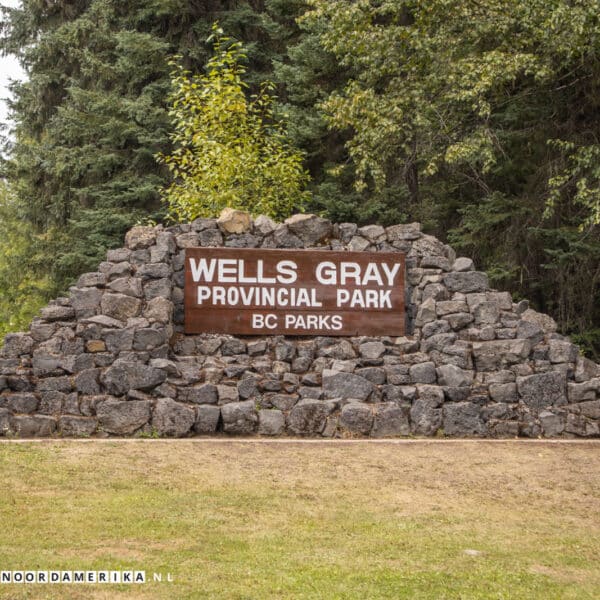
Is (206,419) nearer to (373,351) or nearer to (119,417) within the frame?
(119,417)

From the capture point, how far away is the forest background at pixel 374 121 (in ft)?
48.6

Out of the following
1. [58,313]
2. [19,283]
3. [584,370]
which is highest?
[19,283]

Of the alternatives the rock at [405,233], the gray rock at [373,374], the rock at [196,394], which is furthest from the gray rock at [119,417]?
the rock at [405,233]

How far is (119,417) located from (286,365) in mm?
2023

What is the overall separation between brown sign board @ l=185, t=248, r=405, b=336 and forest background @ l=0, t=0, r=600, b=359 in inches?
151

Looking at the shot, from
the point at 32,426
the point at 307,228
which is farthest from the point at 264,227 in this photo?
the point at 32,426

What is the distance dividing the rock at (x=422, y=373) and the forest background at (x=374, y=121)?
13.1ft

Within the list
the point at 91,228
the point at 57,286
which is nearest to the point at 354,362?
the point at 91,228

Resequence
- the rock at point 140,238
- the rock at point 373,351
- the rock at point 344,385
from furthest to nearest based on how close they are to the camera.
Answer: the rock at point 140,238 → the rock at point 373,351 → the rock at point 344,385

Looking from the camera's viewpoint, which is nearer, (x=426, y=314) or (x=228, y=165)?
(x=426, y=314)

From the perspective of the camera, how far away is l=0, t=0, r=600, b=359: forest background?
48.6 feet

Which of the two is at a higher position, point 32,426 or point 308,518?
point 32,426

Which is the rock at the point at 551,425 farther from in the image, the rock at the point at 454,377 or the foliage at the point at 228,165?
the foliage at the point at 228,165

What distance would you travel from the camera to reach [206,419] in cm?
1059
